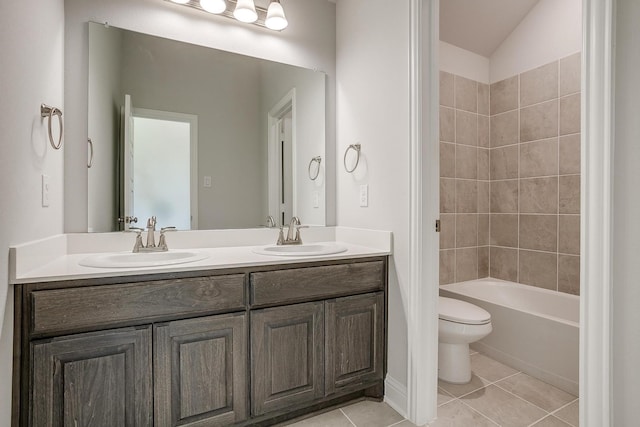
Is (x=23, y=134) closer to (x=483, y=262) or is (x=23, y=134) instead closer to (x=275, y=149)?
(x=275, y=149)

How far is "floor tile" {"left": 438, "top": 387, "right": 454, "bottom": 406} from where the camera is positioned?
1.79 meters

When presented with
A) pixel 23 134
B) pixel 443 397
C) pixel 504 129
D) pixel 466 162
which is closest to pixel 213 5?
pixel 23 134

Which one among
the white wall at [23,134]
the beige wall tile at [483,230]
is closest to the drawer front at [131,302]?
the white wall at [23,134]

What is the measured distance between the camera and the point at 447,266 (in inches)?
109

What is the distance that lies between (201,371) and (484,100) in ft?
9.98

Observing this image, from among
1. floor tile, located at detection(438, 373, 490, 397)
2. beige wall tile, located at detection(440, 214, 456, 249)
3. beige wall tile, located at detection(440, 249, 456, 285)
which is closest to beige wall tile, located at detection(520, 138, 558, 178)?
beige wall tile, located at detection(440, 214, 456, 249)

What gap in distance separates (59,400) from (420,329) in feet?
4.85

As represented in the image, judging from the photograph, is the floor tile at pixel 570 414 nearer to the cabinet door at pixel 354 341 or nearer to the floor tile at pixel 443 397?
the floor tile at pixel 443 397

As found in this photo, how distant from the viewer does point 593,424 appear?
3.25 ft

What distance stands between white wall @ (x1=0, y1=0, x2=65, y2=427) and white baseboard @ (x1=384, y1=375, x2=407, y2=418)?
158 centimetres

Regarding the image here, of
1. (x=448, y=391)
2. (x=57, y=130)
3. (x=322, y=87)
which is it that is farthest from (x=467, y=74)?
(x=57, y=130)

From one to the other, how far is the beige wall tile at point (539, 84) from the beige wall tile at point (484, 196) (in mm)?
713

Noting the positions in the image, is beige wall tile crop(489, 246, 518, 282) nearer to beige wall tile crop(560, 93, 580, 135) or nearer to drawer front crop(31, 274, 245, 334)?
beige wall tile crop(560, 93, 580, 135)

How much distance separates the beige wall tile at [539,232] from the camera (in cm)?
253
